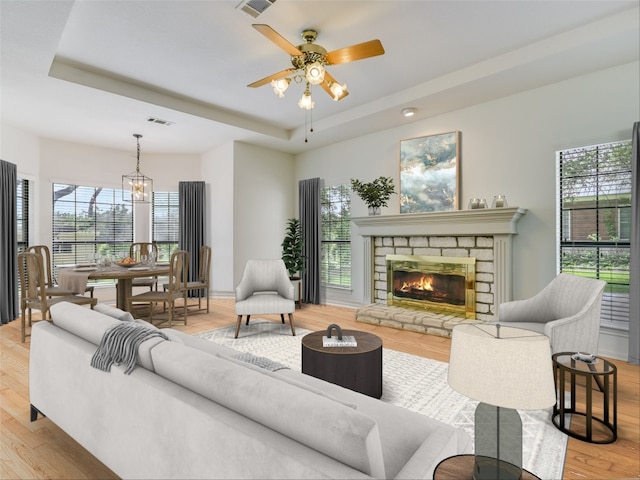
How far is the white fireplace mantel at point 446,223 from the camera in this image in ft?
13.7

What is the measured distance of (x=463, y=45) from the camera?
353 cm

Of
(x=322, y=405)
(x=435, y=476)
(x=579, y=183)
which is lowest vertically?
(x=435, y=476)

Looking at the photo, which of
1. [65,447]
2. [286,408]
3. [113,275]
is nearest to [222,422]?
[286,408]

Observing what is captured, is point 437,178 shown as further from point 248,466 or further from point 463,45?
point 248,466

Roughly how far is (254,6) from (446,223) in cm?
328

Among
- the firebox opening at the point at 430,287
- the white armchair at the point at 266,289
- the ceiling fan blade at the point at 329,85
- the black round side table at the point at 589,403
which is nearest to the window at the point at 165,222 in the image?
the white armchair at the point at 266,289

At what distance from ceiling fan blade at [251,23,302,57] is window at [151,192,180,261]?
5224 millimetres

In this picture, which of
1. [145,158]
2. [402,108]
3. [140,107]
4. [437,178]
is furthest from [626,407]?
[145,158]

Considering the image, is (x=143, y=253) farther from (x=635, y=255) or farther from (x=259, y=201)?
(x=635, y=255)

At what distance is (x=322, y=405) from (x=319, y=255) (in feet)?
18.2

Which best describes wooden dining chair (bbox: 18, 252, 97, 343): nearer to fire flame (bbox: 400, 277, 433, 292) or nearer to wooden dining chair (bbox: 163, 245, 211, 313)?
wooden dining chair (bbox: 163, 245, 211, 313)

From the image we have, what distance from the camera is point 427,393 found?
272 cm

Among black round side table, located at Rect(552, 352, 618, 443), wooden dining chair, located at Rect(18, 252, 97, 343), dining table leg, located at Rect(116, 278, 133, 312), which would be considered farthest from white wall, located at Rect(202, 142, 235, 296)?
black round side table, located at Rect(552, 352, 618, 443)

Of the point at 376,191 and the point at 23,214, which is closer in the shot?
the point at 376,191
